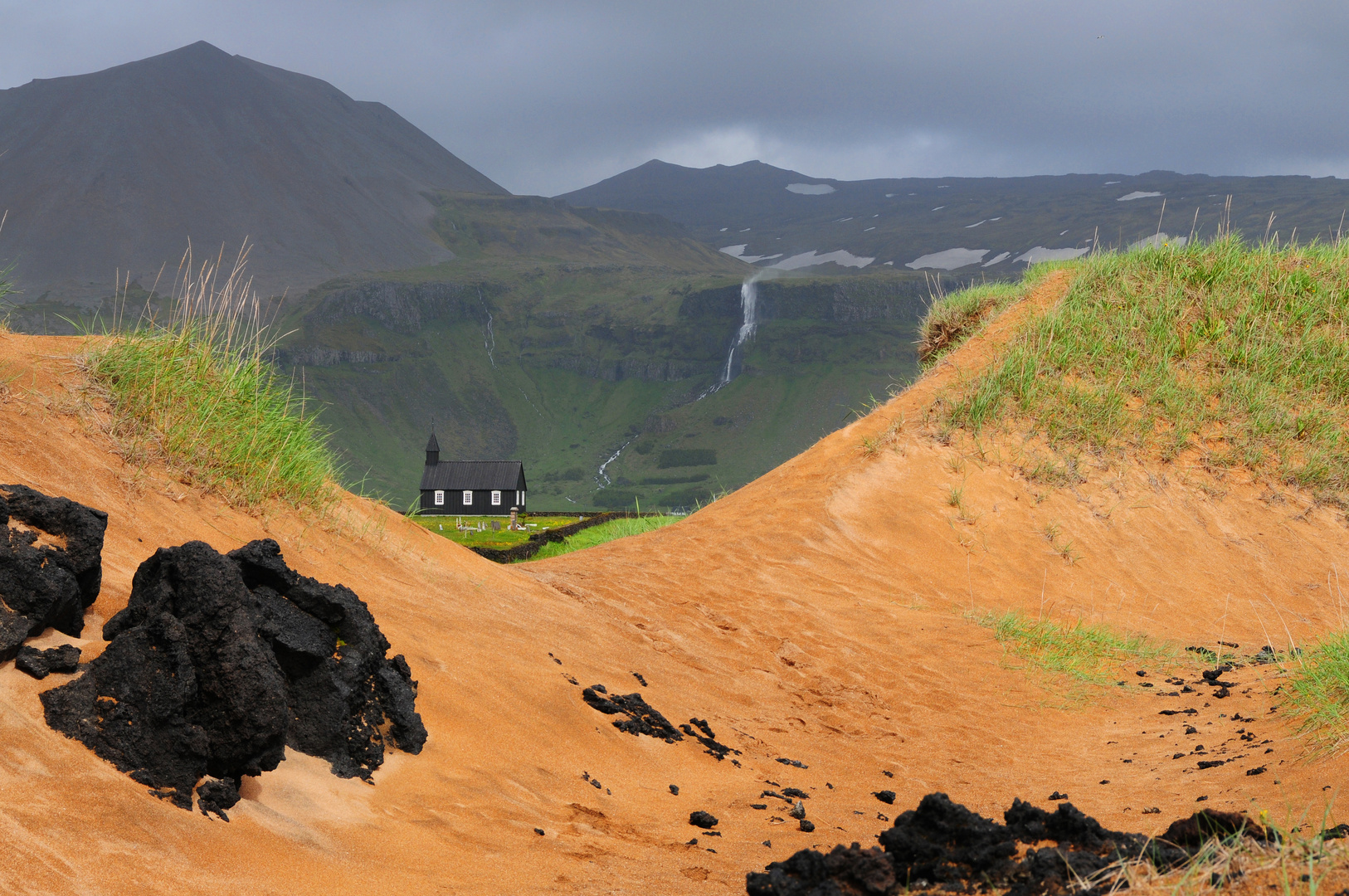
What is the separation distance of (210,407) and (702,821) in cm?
484

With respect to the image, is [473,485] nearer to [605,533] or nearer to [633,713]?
[605,533]

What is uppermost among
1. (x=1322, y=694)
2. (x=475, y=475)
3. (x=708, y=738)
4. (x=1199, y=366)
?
(x=1199, y=366)

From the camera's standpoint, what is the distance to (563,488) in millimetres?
174750

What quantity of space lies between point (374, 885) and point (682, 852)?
1.24m

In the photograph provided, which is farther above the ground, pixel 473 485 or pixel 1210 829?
pixel 1210 829

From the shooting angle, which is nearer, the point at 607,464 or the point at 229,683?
the point at 229,683

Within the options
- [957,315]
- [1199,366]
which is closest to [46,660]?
[1199,366]

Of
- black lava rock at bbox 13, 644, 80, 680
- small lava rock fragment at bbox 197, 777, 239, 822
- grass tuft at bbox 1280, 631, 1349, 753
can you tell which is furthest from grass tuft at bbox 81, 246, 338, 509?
grass tuft at bbox 1280, 631, 1349, 753

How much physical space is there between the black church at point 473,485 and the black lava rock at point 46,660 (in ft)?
213

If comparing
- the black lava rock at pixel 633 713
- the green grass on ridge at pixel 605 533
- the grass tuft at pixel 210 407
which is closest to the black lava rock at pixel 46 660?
the black lava rock at pixel 633 713

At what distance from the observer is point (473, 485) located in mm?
68812

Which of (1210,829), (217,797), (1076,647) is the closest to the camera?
(1210,829)

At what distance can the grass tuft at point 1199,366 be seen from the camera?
1230 cm

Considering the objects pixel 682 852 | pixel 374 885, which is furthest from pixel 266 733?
pixel 682 852
